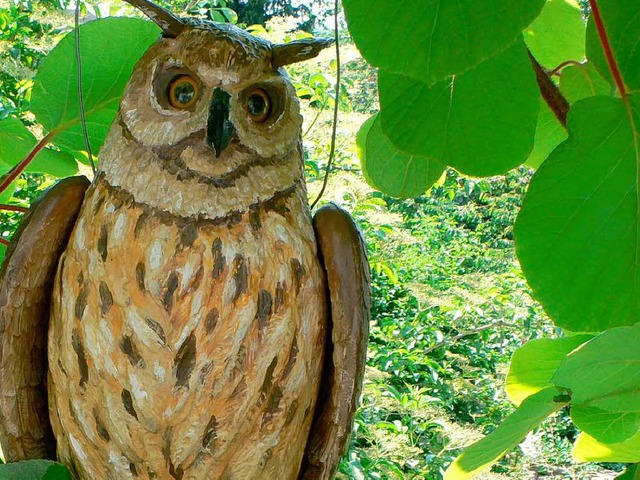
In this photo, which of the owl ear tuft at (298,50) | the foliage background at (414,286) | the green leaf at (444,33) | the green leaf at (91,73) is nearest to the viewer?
the green leaf at (444,33)

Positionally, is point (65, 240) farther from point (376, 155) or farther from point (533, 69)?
point (533, 69)

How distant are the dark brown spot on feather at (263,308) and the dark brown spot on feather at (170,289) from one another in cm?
7

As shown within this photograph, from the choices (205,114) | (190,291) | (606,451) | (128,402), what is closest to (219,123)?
(205,114)

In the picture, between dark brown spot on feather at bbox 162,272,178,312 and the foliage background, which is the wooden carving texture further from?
the foliage background

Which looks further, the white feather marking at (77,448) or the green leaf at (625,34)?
the white feather marking at (77,448)

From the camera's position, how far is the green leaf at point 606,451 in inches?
25.3

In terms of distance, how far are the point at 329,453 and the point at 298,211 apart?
0.21 meters

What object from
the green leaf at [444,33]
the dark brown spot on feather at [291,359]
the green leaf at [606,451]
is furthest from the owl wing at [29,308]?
the green leaf at [606,451]

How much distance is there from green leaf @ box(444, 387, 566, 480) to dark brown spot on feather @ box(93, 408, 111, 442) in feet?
1.01

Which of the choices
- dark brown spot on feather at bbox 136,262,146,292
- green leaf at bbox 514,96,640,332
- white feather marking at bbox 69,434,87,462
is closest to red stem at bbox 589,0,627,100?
green leaf at bbox 514,96,640,332

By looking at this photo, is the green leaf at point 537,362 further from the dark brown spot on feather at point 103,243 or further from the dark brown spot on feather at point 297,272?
the dark brown spot on feather at point 103,243

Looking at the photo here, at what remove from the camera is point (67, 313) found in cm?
59

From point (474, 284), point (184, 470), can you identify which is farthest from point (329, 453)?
point (474, 284)

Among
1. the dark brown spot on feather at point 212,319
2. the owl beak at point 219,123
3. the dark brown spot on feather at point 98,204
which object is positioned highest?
the owl beak at point 219,123
